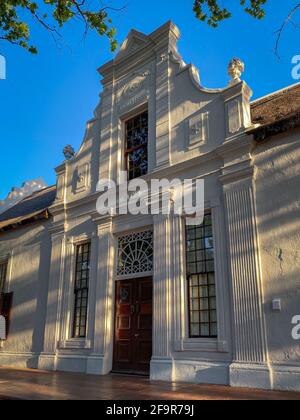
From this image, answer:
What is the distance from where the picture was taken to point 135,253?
9.58 metres

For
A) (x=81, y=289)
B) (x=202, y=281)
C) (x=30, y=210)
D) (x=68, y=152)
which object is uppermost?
(x=68, y=152)

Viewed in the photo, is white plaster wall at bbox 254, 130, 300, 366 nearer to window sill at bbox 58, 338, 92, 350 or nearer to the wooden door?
the wooden door

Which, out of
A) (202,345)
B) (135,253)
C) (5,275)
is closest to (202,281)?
(202,345)

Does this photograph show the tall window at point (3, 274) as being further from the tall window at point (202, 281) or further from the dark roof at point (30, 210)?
the tall window at point (202, 281)

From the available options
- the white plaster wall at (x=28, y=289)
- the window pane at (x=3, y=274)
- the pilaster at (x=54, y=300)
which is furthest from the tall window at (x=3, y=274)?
the pilaster at (x=54, y=300)

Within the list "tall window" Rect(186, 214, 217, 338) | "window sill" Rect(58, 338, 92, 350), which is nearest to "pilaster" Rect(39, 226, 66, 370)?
"window sill" Rect(58, 338, 92, 350)

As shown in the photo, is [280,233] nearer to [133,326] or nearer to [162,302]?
[162,302]

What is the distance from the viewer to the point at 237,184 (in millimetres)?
7844

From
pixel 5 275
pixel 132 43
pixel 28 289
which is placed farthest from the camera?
pixel 5 275

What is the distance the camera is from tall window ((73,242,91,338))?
1031cm

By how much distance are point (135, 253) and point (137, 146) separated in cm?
303

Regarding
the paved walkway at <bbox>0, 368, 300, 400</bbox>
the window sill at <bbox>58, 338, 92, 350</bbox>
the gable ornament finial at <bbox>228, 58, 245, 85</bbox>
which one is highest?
the gable ornament finial at <bbox>228, 58, 245, 85</bbox>

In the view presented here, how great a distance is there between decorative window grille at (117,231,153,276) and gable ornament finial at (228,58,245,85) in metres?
4.12
